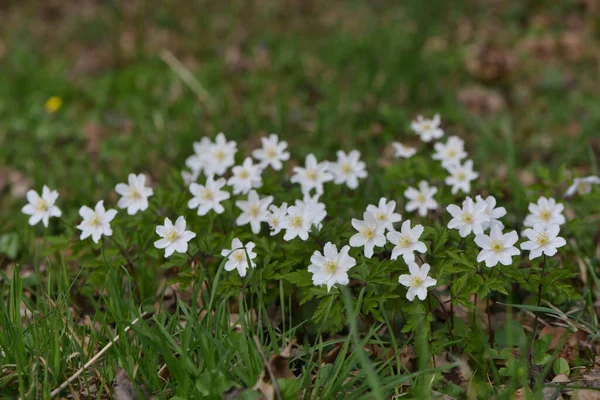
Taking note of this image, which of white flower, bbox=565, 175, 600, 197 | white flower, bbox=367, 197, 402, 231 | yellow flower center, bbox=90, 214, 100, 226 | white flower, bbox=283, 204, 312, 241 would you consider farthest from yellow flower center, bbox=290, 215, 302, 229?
white flower, bbox=565, 175, 600, 197

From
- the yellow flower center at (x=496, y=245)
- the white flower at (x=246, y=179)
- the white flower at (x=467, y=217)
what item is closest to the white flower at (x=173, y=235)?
the white flower at (x=246, y=179)

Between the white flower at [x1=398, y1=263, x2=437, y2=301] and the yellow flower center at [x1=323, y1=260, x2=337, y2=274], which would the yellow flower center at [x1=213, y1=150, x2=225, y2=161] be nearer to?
the yellow flower center at [x1=323, y1=260, x2=337, y2=274]

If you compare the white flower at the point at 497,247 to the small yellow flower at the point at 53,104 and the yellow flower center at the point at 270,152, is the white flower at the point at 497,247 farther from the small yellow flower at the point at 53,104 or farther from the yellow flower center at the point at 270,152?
the small yellow flower at the point at 53,104

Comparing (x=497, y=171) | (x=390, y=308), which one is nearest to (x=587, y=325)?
(x=390, y=308)

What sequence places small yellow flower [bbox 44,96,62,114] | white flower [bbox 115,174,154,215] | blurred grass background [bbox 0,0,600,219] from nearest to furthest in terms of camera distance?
white flower [bbox 115,174,154,215], blurred grass background [bbox 0,0,600,219], small yellow flower [bbox 44,96,62,114]

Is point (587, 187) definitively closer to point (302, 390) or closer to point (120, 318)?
point (302, 390)

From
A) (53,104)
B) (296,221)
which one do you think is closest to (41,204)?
(296,221)
